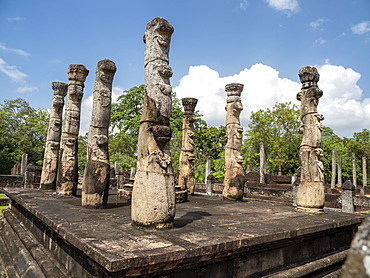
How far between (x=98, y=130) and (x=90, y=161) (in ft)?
2.33

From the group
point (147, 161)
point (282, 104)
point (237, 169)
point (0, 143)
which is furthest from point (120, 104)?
point (147, 161)

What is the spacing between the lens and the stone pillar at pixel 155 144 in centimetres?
364

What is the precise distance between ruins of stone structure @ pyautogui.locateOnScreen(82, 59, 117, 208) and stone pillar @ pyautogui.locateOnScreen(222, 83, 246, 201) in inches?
158

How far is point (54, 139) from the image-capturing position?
32.4ft

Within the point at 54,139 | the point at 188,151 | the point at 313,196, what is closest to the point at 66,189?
the point at 54,139

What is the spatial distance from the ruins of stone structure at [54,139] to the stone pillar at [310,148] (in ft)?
26.1

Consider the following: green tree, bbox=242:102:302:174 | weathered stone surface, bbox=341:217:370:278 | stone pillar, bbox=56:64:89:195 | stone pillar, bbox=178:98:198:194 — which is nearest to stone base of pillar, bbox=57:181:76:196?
stone pillar, bbox=56:64:89:195

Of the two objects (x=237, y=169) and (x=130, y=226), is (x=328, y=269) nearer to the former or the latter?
(x=130, y=226)

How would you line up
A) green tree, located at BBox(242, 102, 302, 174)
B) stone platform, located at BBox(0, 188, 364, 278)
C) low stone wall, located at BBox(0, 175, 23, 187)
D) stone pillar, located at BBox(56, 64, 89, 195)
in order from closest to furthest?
stone platform, located at BBox(0, 188, 364, 278), stone pillar, located at BBox(56, 64, 89, 195), low stone wall, located at BBox(0, 175, 23, 187), green tree, located at BBox(242, 102, 302, 174)

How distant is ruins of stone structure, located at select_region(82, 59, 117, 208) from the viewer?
564cm

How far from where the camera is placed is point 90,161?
18.6 ft

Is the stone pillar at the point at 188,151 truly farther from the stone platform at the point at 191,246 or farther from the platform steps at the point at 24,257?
the stone platform at the point at 191,246

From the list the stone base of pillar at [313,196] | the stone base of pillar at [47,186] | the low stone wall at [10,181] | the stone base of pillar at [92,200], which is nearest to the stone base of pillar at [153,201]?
the stone base of pillar at [92,200]

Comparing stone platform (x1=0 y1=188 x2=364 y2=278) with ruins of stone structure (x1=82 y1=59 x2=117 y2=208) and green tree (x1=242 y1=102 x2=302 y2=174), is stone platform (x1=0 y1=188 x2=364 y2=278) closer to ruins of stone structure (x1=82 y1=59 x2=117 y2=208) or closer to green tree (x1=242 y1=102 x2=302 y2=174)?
ruins of stone structure (x1=82 y1=59 x2=117 y2=208)
